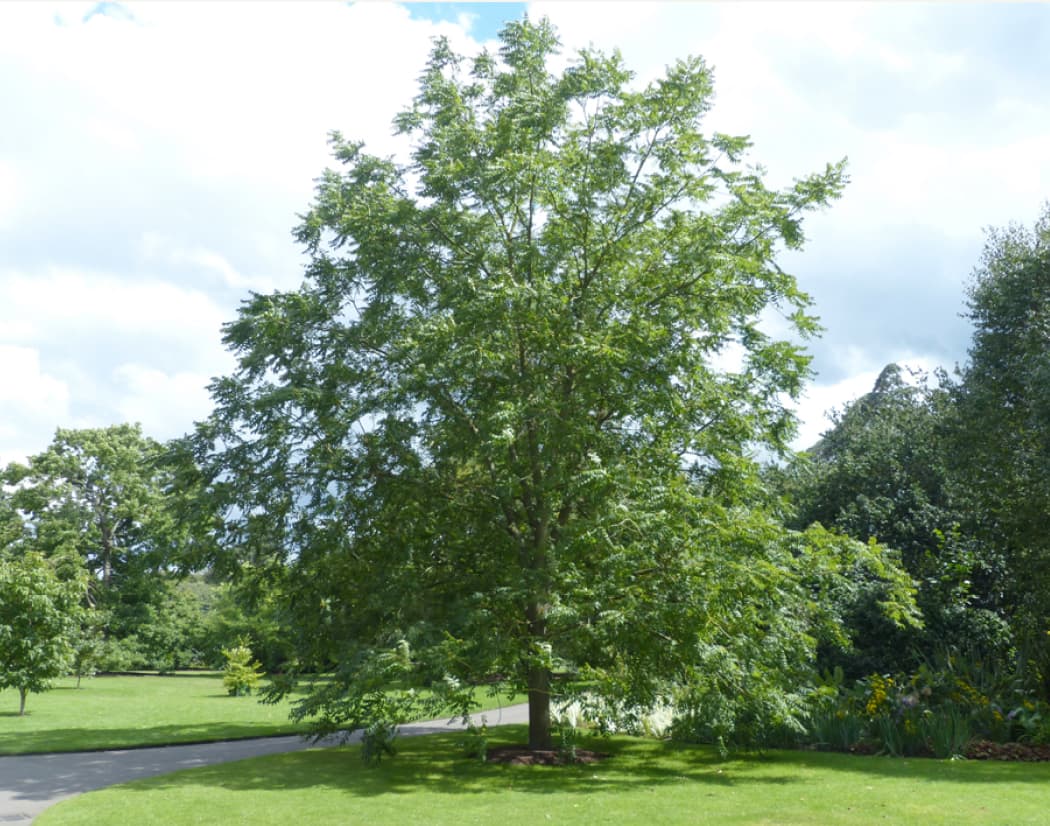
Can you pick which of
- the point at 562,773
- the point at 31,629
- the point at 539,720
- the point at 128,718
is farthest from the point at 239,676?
the point at 562,773

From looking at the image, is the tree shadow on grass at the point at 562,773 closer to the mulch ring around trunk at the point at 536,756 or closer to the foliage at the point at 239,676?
the mulch ring around trunk at the point at 536,756

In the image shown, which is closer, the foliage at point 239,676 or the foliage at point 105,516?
the foliage at point 239,676

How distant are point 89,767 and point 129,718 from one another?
8955 mm

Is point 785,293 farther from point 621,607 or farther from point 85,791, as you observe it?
point 85,791

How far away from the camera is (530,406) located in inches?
561

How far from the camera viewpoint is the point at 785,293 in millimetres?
16078

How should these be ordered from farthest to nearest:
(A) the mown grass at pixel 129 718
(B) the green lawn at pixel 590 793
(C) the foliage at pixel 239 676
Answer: (C) the foliage at pixel 239 676 → (A) the mown grass at pixel 129 718 → (B) the green lawn at pixel 590 793

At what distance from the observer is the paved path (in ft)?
38.6

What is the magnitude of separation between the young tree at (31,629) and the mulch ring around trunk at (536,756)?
12.0 m

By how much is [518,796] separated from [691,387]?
7.08 metres

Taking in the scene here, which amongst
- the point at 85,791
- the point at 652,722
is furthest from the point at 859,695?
the point at 85,791

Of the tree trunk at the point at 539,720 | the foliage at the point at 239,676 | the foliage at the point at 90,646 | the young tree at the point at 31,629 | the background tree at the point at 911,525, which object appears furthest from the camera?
the foliage at the point at 239,676

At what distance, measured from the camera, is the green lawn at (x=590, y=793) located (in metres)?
10.4

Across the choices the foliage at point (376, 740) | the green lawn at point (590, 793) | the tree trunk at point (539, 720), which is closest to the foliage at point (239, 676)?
the green lawn at point (590, 793)
